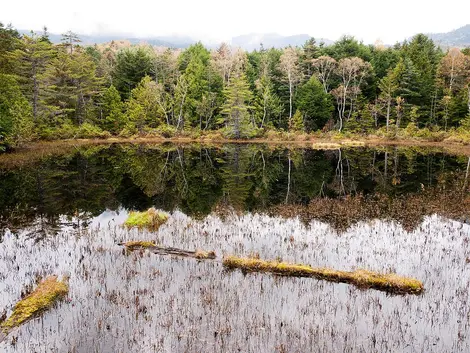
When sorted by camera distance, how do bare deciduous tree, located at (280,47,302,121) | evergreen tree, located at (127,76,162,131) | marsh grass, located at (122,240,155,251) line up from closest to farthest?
marsh grass, located at (122,240,155,251) → evergreen tree, located at (127,76,162,131) → bare deciduous tree, located at (280,47,302,121)

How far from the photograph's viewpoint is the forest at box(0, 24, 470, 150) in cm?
5072

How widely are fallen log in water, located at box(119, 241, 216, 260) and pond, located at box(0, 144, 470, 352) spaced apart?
0.99ft

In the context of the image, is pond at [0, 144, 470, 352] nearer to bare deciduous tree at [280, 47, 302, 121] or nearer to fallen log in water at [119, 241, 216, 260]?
fallen log in water at [119, 241, 216, 260]

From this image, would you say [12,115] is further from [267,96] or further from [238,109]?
[267,96]

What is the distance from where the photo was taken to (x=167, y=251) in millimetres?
12023

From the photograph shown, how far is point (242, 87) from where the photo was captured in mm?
49031

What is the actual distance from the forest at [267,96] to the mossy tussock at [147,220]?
114 ft

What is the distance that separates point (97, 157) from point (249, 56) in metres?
45.8

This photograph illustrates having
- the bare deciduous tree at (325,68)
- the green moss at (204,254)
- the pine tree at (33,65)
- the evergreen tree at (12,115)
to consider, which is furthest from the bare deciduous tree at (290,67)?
the green moss at (204,254)

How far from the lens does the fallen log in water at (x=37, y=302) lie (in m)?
7.61

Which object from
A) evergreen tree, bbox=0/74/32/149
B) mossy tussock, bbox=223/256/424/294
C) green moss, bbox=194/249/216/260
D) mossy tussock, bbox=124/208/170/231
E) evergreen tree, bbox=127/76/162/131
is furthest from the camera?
evergreen tree, bbox=127/76/162/131

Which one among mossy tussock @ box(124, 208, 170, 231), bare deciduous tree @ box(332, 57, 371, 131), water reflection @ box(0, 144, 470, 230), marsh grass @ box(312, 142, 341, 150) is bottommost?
marsh grass @ box(312, 142, 341, 150)

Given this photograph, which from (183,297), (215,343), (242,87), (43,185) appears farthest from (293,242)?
(242,87)

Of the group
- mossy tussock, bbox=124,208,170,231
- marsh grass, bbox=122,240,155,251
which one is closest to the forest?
mossy tussock, bbox=124,208,170,231
